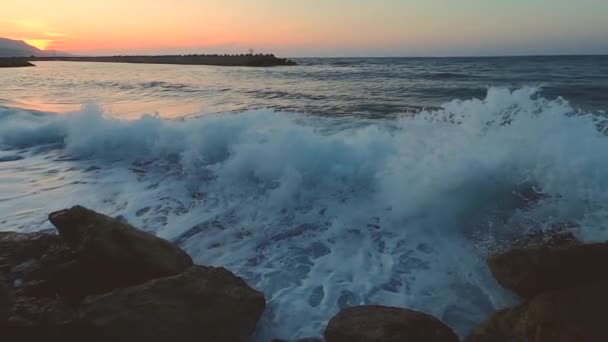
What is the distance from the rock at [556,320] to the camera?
98.0 inches

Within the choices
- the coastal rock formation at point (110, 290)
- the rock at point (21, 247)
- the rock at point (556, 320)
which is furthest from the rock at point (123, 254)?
the rock at point (556, 320)

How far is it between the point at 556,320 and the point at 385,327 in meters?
1.00

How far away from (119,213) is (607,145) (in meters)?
5.86

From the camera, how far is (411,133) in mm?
6539

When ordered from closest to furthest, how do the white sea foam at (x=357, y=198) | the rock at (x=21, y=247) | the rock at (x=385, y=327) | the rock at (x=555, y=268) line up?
the rock at (x=385, y=327) < the rock at (x=555, y=268) < the rock at (x=21, y=247) < the white sea foam at (x=357, y=198)

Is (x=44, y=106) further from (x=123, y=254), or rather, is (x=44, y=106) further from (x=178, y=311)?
(x=178, y=311)

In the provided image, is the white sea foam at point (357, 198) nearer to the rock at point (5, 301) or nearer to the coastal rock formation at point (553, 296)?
the coastal rock formation at point (553, 296)

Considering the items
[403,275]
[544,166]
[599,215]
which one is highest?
[544,166]

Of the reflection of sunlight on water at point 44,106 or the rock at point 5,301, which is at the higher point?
the rock at point 5,301

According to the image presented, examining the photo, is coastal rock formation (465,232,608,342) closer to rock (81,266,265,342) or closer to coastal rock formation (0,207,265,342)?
rock (81,266,265,342)

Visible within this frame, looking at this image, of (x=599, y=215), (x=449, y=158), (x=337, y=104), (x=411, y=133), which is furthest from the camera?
(x=337, y=104)

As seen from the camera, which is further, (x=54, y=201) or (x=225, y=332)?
(x=54, y=201)

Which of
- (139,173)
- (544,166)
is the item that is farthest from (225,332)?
(139,173)

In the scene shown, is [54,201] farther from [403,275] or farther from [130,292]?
[403,275]
